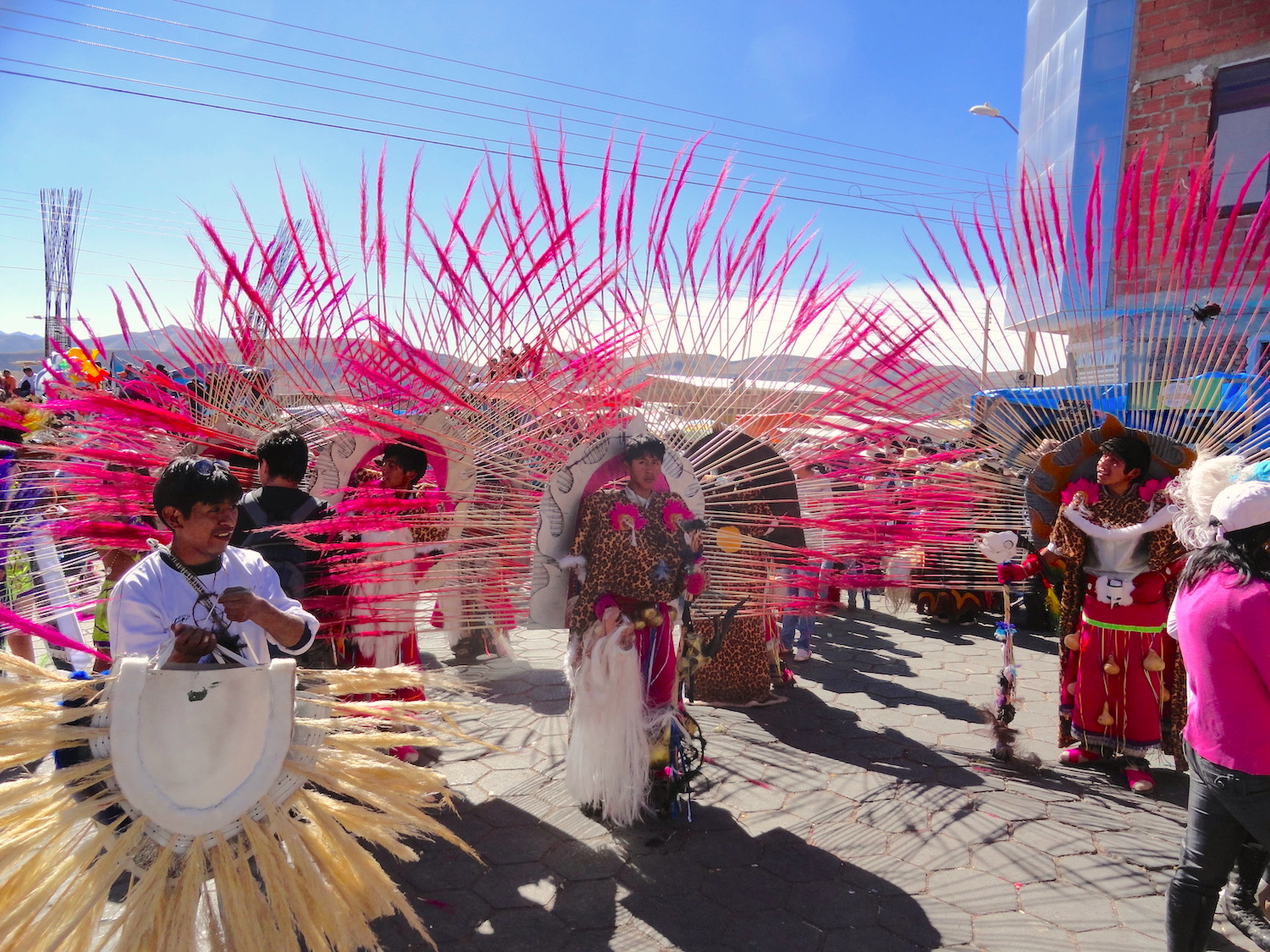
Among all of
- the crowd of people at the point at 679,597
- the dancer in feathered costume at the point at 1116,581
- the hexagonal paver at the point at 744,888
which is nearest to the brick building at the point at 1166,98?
the dancer in feathered costume at the point at 1116,581

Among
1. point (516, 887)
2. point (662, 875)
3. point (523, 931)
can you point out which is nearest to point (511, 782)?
point (516, 887)

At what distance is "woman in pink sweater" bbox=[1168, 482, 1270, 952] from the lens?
2045mm

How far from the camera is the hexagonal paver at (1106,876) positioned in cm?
289

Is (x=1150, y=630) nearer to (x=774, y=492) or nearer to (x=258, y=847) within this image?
(x=774, y=492)

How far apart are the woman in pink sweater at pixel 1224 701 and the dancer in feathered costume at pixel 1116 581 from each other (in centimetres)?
158

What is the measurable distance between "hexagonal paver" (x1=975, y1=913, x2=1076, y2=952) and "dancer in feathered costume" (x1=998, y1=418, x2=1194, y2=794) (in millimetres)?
1427

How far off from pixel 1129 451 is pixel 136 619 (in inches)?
155

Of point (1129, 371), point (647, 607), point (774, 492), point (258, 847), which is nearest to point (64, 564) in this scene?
point (258, 847)

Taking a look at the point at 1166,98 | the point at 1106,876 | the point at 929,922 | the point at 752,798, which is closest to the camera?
the point at 929,922

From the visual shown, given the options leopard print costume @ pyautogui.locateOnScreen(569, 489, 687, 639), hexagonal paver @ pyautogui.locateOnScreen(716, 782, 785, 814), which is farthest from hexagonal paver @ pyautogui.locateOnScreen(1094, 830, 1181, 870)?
leopard print costume @ pyautogui.locateOnScreen(569, 489, 687, 639)

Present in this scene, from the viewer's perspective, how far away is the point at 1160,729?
3.83 metres

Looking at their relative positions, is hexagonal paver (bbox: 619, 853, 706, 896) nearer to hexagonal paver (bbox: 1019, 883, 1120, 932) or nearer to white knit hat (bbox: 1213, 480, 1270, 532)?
hexagonal paver (bbox: 1019, 883, 1120, 932)

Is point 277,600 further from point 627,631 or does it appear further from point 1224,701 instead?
point 1224,701

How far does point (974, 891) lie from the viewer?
9.48 ft
